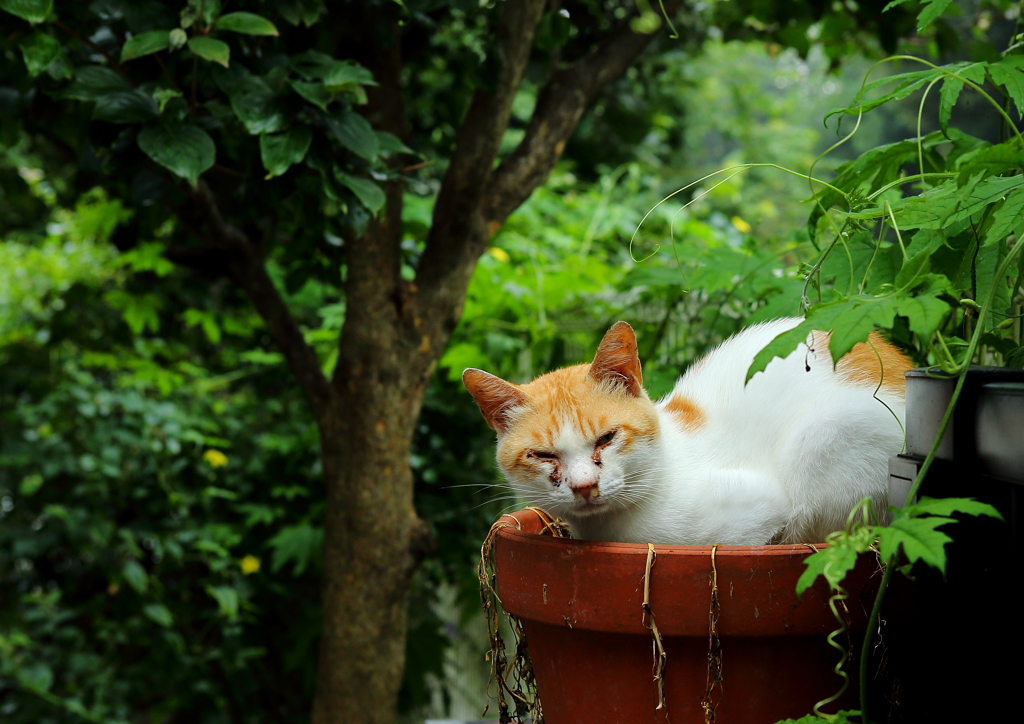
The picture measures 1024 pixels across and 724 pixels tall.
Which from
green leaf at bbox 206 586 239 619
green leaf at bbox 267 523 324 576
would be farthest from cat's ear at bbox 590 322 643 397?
green leaf at bbox 206 586 239 619

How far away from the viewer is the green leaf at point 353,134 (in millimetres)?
1058

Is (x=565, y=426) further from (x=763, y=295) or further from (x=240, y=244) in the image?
(x=240, y=244)

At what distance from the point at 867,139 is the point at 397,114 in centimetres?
471

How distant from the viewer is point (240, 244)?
4.91 feet

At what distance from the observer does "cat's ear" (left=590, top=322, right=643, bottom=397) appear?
87cm

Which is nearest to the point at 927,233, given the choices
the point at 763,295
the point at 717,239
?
the point at 763,295

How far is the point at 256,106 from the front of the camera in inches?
40.4

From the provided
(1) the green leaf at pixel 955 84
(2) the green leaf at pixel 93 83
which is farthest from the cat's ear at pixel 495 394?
(2) the green leaf at pixel 93 83

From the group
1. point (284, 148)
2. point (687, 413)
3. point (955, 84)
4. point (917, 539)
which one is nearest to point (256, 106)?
point (284, 148)

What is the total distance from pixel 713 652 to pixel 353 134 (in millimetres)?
786

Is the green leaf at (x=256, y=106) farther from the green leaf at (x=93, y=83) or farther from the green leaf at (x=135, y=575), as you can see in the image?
the green leaf at (x=135, y=575)

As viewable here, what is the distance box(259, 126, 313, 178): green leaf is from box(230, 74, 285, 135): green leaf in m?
0.01

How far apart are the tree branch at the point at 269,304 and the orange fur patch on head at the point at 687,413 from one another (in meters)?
0.73

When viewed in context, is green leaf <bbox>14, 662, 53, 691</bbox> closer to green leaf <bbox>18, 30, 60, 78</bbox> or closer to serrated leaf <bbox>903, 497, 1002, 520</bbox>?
green leaf <bbox>18, 30, 60, 78</bbox>
